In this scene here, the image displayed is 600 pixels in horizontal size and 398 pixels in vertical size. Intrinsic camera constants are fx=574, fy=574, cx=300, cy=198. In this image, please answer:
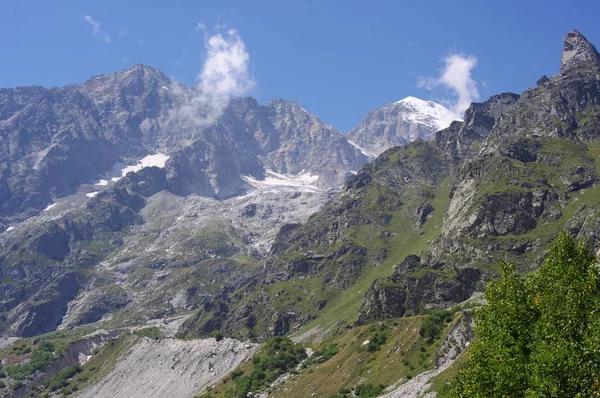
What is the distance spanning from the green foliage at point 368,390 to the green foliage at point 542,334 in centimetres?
4337

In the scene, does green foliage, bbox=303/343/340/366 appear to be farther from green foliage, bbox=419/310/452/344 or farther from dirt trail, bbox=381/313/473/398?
dirt trail, bbox=381/313/473/398

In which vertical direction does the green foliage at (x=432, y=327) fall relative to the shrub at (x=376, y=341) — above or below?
below

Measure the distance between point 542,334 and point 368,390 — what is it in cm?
5677

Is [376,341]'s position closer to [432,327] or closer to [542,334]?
[432,327]

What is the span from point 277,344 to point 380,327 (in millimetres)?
53586

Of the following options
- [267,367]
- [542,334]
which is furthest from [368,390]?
[267,367]

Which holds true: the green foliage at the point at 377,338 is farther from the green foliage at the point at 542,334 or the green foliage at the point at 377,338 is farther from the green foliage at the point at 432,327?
the green foliage at the point at 542,334

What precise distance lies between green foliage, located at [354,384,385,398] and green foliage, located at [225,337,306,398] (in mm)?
44616

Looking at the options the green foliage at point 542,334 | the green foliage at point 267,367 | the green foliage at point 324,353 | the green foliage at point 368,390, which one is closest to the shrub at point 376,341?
the green foliage at point 368,390

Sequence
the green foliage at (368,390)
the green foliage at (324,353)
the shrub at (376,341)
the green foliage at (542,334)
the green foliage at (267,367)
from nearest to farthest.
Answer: the green foliage at (542,334), the green foliage at (368,390), the shrub at (376,341), the green foliage at (324,353), the green foliage at (267,367)

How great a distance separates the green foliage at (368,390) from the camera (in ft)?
309

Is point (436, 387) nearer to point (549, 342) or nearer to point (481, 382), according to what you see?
point (481, 382)

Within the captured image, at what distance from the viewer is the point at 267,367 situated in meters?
152

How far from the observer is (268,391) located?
5231 inches
